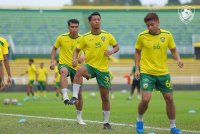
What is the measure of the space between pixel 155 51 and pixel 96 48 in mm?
1718

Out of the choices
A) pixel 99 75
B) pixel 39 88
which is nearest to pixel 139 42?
pixel 99 75

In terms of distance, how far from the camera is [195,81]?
158ft

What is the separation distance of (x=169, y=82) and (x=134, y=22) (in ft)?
146

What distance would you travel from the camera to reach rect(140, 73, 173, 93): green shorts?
1134 centimetres

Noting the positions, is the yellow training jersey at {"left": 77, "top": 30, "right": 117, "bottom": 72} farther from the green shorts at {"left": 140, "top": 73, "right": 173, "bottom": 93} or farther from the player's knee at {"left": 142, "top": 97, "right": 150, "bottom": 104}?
the player's knee at {"left": 142, "top": 97, "right": 150, "bottom": 104}

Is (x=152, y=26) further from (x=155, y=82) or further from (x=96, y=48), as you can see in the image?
(x=96, y=48)

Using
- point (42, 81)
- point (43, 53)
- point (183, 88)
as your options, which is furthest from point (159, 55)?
point (43, 53)

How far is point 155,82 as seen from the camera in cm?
1148

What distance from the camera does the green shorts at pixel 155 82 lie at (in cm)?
1134

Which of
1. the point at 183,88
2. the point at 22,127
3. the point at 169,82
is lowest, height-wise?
the point at 183,88

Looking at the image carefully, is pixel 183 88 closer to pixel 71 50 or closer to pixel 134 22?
pixel 134 22

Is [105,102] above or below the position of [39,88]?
above

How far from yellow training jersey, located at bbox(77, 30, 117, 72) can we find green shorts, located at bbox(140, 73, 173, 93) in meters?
1.50

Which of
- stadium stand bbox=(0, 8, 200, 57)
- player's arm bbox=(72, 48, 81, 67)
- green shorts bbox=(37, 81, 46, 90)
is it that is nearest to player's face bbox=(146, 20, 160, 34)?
player's arm bbox=(72, 48, 81, 67)
